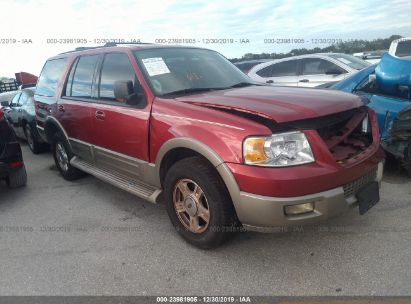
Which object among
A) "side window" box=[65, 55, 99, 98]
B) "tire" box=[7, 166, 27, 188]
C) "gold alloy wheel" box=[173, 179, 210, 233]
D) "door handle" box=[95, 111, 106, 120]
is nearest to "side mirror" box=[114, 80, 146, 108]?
"door handle" box=[95, 111, 106, 120]

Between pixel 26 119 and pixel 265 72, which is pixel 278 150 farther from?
pixel 265 72

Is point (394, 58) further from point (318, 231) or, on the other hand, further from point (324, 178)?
point (324, 178)

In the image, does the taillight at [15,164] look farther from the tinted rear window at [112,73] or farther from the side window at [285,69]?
the side window at [285,69]

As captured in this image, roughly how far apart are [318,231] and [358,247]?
0.42 meters

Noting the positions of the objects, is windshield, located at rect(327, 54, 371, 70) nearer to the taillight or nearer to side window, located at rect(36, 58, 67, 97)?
side window, located at rect(36, 58, 67, 97)

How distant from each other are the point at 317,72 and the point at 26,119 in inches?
271

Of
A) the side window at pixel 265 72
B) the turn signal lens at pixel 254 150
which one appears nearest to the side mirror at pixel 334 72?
the side window at pixel 265 72

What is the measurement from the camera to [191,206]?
3.32 metres

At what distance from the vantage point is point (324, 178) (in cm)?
277

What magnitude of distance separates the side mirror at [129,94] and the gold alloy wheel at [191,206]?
3.03ft

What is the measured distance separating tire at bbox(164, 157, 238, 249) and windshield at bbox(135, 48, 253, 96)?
0.88 meters

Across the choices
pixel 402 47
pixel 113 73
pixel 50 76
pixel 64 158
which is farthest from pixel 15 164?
pixel 402 47

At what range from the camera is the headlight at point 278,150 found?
278cm

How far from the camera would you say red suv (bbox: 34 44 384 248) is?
279cm
